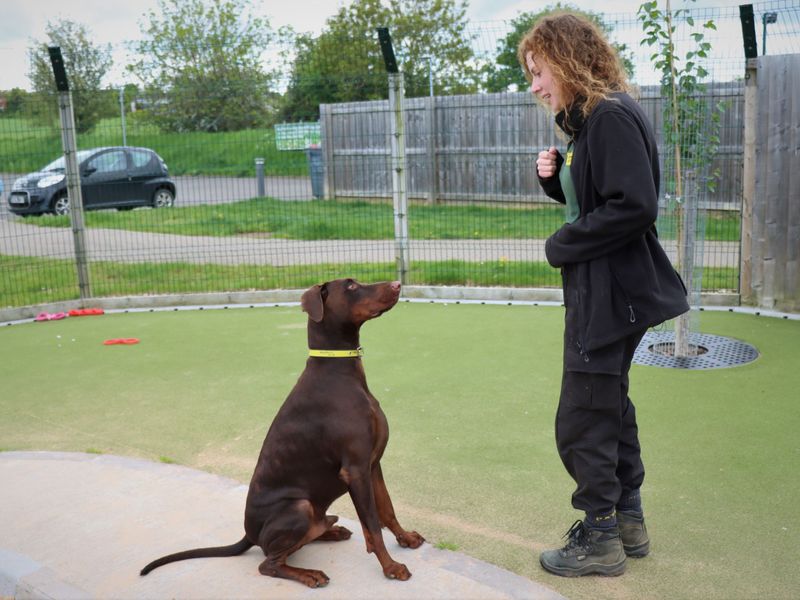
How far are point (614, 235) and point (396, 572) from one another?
153 cm

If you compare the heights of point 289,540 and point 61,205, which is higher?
point 61,205

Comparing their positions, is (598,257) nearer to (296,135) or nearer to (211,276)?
(296,135)

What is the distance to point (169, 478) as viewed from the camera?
442cm

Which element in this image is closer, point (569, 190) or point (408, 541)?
point (569, 190)

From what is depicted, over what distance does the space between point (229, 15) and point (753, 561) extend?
2883 centimetres

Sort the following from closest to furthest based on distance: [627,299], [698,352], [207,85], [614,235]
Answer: [614,235] < [627,299] < [698,352] < [207,85]

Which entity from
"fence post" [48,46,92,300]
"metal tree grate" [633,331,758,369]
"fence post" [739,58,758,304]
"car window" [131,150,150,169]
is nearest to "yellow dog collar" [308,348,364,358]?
"metal tree grate" [633,331,758,369]

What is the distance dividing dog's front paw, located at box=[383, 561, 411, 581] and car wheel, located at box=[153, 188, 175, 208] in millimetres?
7272

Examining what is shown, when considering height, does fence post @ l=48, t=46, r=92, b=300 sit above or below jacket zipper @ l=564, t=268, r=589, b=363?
above

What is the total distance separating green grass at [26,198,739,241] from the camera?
32.1ft

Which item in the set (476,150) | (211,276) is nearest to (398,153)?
(476,150)

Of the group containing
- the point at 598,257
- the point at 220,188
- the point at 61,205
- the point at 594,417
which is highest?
the point at 220,188

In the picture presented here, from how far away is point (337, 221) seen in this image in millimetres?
10914

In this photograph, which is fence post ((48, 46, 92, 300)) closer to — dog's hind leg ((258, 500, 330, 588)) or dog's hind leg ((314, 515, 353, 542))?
dog's hind leg ((314, 515, 353, 542))
